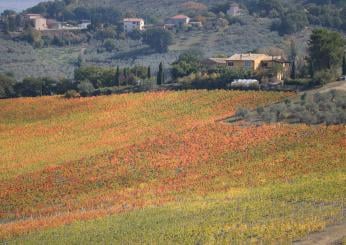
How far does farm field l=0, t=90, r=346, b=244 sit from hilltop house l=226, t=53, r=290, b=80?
11.7m

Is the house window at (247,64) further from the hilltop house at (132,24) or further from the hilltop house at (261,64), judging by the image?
the hilltop house at (132,24)

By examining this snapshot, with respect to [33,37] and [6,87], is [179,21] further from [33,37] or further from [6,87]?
[6,87]

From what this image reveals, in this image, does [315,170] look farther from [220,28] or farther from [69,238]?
[220,28]

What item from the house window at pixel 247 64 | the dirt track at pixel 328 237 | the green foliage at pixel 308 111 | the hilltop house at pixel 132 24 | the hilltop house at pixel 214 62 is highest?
the dirt track at pixel 328 237

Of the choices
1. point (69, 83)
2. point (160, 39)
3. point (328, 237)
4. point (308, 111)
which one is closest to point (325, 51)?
point (308, 111)

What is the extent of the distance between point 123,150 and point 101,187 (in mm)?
10003

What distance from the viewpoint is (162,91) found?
8581 centimetres

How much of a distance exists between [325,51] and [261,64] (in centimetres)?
1695

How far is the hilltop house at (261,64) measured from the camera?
8944 centimetres

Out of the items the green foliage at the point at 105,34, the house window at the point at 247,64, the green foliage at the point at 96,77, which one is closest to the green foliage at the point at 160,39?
the green foliage at the point at 105,34

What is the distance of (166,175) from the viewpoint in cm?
4822

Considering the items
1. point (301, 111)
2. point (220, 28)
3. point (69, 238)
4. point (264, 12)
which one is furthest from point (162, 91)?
point (264, 12)

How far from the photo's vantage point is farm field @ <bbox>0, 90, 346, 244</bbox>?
32.9 metres

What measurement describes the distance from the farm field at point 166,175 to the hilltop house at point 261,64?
38.2 ft
